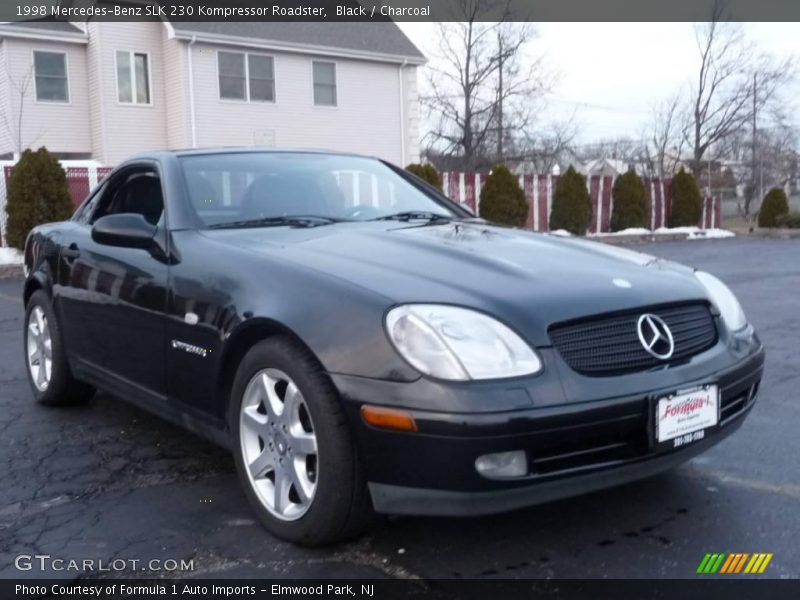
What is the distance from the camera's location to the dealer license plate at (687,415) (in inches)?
112

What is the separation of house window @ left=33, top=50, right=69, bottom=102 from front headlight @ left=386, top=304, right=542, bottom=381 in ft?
74.4

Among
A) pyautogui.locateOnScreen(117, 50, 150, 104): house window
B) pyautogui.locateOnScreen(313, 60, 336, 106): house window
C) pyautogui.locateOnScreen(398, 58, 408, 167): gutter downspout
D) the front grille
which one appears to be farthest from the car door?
pyautogui.locateOnScreen(398, 58, 408, 167): gutter downspout

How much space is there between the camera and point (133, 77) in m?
23.3

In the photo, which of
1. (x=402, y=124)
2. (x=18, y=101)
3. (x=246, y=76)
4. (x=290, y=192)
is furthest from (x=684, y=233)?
(x=290, y=192)

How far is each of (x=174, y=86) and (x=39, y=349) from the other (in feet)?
64.3

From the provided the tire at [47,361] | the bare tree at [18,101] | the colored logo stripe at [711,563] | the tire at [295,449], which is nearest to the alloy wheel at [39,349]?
the tire at [47,361]

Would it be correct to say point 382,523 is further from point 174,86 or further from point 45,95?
point 45,95

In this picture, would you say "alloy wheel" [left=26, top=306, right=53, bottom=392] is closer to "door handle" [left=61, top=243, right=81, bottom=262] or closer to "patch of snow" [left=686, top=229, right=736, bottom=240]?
"door handle" [left=61, top=243, right=81, bottom=262]

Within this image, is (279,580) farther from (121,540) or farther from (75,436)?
(75,436)

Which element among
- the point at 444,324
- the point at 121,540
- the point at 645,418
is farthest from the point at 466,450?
the point at 121,540

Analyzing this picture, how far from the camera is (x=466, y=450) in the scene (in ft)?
8.57

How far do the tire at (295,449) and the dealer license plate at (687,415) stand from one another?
100 cm

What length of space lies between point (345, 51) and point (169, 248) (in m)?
22.6

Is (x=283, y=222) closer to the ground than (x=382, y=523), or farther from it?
farther from it
